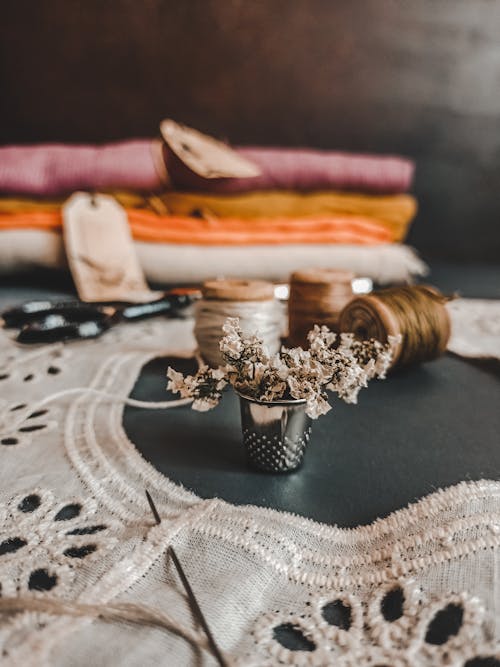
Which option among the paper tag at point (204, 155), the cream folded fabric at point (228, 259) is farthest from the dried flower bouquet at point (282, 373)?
the paper tag at point (204, 155)

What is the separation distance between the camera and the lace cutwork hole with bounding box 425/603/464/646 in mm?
365

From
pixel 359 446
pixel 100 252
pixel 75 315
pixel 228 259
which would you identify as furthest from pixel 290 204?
pixel 359 446

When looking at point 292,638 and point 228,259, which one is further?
point 228,259

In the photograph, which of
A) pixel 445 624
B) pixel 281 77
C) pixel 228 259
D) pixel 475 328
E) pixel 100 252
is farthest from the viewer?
pixel 281 77

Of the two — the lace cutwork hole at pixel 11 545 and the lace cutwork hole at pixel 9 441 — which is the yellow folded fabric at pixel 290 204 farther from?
the lace cutwork hole at pixel 11 545

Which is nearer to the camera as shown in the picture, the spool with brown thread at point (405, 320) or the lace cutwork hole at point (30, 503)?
the lace cutwork hole at point (30, 503)

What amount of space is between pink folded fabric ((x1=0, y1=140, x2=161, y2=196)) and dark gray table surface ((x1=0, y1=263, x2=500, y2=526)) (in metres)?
0.83

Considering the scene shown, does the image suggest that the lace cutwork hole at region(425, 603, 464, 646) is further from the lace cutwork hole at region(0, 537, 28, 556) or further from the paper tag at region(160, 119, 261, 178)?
the paper tag at region(160, 119, 261, 178)

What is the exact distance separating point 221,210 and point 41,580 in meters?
1.28

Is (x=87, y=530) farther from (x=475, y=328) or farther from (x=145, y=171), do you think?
(x=145, y=171)

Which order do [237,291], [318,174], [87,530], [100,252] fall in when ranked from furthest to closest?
[318,174] → [100,252] → [237,291] → [87,530]

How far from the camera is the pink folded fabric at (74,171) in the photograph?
60.2 inches

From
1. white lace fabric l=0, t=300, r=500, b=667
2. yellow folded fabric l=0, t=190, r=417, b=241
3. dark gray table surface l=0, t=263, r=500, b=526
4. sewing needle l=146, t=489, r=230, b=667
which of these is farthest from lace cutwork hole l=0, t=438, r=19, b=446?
yellow folded fabric l=0, t=190, r=417, b=241

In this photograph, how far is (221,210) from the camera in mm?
1578
